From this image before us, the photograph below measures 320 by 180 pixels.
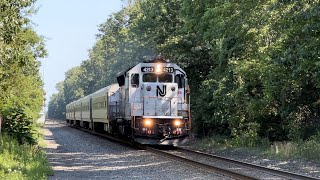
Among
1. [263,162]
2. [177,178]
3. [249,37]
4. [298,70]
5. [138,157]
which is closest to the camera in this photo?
[177,178]

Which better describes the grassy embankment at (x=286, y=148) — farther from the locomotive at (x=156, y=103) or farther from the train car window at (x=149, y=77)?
the train car window at (x=149, y=77)

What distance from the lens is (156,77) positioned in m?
20.7

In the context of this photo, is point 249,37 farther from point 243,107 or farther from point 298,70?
point 298,70

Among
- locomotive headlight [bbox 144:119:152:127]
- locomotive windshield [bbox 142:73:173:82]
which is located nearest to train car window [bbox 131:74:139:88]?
locomotive windshield [bbox 142:73:173:82]

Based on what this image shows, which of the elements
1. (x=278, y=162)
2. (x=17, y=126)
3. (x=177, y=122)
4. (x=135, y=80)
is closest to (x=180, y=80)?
(x=135, y=80)

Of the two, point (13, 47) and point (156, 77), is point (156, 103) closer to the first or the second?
point (156, 77)

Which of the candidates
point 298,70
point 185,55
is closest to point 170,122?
point 298,70

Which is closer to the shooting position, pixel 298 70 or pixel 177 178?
pixel 177 178

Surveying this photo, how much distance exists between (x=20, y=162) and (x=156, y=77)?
8633 millimetres

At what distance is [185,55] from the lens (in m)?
27.5

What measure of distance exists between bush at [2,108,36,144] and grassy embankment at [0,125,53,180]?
0.96 m

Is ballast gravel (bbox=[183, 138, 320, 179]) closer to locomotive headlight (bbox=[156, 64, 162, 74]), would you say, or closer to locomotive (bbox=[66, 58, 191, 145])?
locomotive (bbox=[66, 58, 191, 145])

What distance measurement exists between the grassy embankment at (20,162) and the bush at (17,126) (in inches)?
37.7

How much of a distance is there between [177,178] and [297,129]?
9.54 m
